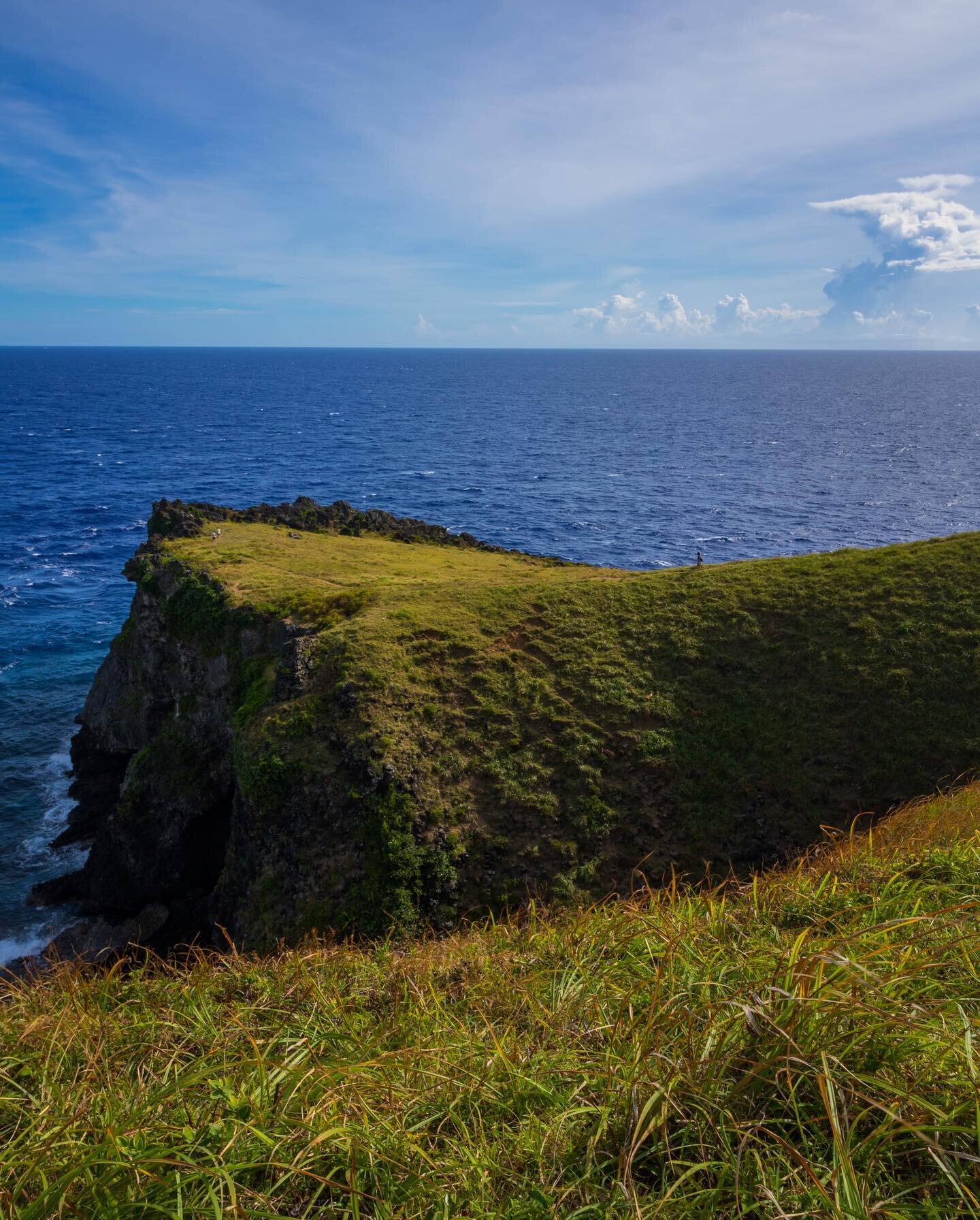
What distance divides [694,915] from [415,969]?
11.0 feet

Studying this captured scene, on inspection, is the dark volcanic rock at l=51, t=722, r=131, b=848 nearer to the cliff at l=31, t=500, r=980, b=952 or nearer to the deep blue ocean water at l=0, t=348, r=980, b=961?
the cliff at l=31, t=500, r=980, b=952

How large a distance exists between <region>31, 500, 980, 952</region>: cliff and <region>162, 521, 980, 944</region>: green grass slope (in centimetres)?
9

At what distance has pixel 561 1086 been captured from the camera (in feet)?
17.4

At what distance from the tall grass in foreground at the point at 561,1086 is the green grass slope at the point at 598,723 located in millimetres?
12894

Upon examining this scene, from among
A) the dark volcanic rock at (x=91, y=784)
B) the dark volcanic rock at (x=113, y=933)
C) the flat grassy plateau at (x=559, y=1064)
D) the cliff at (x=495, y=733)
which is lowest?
the dark volcanic rock at (x=113, y=933)

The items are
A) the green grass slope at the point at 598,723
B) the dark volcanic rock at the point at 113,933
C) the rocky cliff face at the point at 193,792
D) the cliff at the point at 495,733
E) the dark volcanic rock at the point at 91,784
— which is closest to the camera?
the green grass slope at the point at 598,723

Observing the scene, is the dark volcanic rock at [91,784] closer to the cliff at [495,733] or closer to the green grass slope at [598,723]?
the cliff at [495,733]

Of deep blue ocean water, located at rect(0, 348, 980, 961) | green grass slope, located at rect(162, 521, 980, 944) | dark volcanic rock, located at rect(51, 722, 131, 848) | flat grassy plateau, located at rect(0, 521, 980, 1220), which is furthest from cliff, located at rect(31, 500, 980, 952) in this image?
deep blue ocean water, located at rect(0, 348, 980, 961)

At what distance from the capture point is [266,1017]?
277 inches

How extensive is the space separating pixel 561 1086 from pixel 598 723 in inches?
780

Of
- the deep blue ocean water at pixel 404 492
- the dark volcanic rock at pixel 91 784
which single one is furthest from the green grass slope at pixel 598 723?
the deep blue ocean water at pixel 404 492

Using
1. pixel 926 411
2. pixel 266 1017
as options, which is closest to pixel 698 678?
pixel 266 1017

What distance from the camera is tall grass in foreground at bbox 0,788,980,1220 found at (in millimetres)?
3971

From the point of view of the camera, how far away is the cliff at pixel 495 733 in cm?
2075
